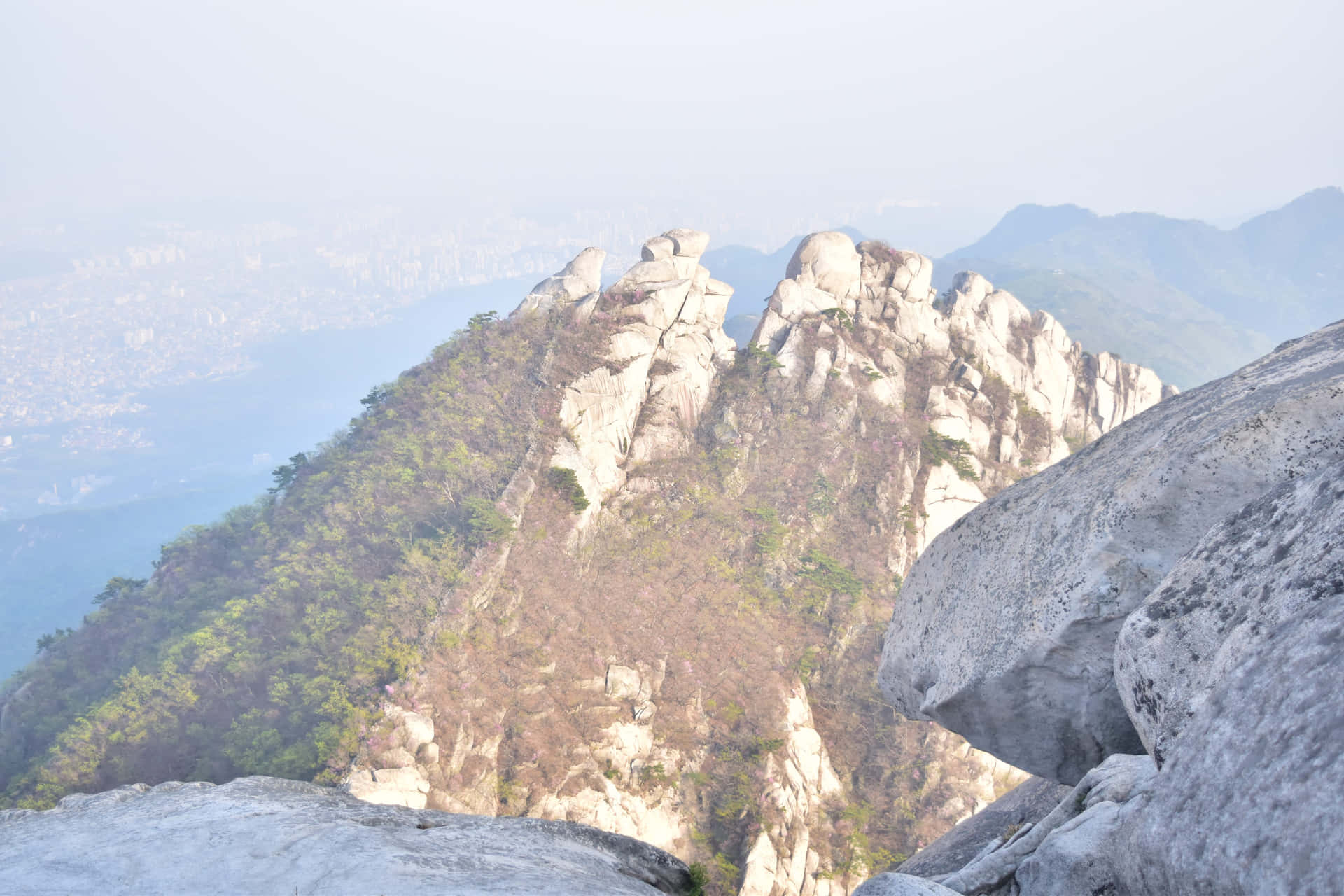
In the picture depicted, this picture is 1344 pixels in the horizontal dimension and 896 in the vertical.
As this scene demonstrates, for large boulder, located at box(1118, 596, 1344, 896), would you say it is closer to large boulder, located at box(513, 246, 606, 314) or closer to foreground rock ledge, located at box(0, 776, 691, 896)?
foreground rock ledge, located at box(0, 776, 691, 896)

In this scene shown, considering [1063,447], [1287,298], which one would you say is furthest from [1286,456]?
[1287,298]

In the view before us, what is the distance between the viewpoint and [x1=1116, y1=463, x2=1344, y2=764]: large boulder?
3.81 m

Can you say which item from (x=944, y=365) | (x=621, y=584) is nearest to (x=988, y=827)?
(x=621, y=584)

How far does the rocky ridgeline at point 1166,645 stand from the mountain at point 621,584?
14617mm

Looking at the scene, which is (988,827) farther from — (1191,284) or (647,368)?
(1191,284)

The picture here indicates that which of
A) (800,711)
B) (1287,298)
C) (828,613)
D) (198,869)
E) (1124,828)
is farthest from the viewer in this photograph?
(1287,298)

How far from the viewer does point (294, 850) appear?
224 inches

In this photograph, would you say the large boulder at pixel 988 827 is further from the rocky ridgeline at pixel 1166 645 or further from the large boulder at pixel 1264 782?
the large boulder at pixel 1264 782

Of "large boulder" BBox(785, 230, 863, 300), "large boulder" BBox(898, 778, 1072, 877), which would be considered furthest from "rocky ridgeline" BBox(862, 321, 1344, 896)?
"large boulder" BBox(785, 230, 863, 300)

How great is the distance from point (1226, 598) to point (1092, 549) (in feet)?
6.28

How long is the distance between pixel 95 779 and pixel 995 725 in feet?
81.5

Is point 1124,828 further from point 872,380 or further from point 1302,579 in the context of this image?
point 872,380

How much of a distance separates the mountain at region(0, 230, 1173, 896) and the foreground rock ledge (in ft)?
37.0

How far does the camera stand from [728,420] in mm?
32906
